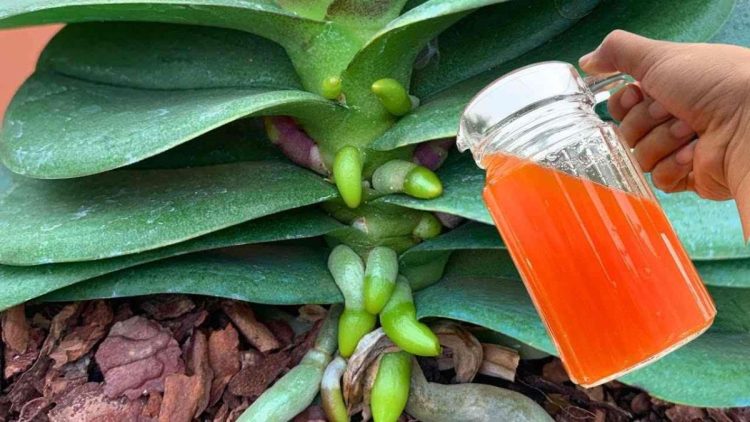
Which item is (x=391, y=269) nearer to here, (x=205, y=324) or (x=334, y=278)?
(x=334, y=278)

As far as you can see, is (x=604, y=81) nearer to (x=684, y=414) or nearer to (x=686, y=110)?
(x=686, y=110)

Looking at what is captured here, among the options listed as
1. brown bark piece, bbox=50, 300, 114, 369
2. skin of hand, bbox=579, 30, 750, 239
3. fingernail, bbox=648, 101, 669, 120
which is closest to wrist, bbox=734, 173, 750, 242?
skin of hand, bbox=579, 30, 750, 239

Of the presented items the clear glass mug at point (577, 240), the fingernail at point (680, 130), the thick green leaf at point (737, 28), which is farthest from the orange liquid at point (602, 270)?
the thick green leaf at point (737, 28)

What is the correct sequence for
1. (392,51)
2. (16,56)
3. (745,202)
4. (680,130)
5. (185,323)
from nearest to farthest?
(745,202) → (680,130) → (392,51) → (185,323) → (16,56)

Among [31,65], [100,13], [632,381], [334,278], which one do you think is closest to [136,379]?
[334,278]

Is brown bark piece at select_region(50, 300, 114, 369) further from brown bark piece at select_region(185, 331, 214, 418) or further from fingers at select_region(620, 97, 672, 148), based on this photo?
fingers at select_region(620, 97, 672, 148)

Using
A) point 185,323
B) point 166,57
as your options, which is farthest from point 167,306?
point 166,57
